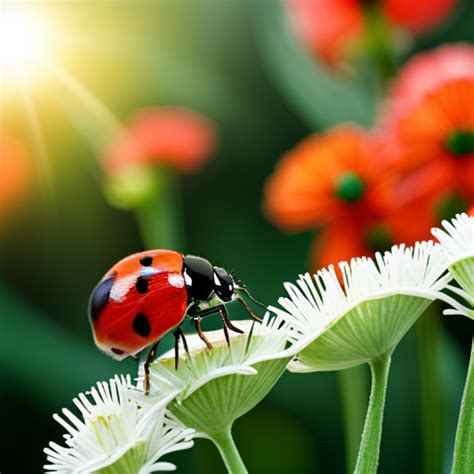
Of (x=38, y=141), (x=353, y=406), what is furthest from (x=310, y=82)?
(x=353, y=406)

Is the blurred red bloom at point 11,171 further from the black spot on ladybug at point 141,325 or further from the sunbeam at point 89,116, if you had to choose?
the black spot on ladybug at point 141,325

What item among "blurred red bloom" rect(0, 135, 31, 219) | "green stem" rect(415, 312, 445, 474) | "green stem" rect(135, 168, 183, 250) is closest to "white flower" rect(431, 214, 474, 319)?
"green stem" rect(415, 312, 445, 474)

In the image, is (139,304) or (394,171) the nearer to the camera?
(139,304)

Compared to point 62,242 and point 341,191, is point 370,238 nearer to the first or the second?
point 341,191

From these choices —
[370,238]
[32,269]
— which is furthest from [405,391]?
[32,269]

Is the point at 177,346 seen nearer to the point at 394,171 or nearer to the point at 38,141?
the point at 394,171

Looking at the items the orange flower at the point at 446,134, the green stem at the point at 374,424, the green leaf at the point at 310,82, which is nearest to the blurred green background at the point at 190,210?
the green leaf at the point at 310,82
